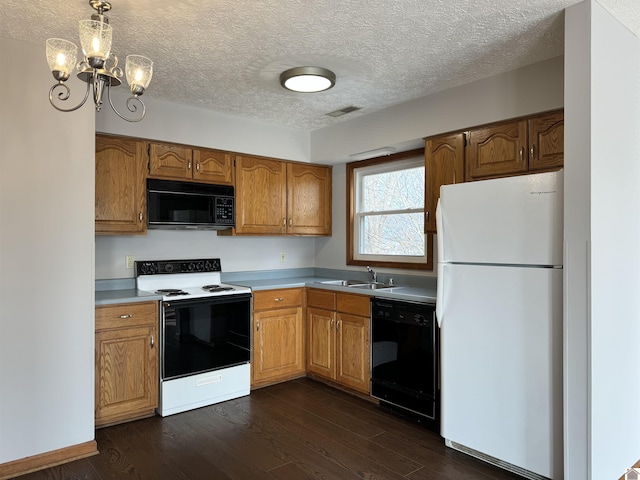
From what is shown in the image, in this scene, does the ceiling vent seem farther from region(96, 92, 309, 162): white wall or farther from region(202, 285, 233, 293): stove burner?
region(202, 285, 233, 293): stove burner

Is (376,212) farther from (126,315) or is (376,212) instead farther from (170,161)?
(126,315)

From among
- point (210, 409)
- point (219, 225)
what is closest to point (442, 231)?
point (219, 225)

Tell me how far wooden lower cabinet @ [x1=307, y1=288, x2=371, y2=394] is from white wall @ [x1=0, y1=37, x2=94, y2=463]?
75.7 inches

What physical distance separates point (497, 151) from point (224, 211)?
2285 millimetres

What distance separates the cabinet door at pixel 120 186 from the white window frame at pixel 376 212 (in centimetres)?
209

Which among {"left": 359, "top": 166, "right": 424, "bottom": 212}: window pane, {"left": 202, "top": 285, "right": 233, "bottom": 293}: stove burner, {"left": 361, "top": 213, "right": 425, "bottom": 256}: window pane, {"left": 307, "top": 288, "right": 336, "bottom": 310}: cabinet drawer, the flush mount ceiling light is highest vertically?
the flush mount ceiling light

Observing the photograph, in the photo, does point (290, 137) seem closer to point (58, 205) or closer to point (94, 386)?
point (58, 205)

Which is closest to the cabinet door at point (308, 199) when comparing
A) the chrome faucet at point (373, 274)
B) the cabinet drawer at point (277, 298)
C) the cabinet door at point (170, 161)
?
the cabinet drawer at point (277, 298)

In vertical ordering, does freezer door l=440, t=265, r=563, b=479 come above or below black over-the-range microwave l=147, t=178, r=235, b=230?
below

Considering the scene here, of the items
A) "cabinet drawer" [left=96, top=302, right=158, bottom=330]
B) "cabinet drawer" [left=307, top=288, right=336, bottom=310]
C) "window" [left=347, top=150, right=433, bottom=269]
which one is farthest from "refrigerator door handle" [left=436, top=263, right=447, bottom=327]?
"cabinet drawer" [left=96, top=302, right=158, bottom=330]

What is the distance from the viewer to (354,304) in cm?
368

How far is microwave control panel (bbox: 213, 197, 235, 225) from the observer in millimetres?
3838

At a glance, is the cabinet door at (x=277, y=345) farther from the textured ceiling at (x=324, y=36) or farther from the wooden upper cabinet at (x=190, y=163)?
the textured ceiling at (x=324, y=36)

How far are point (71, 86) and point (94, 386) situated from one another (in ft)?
6.31
